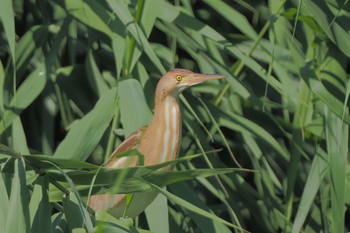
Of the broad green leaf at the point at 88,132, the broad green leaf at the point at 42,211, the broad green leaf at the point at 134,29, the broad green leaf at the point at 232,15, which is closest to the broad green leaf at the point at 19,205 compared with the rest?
the broad green leaf at the point at 42,211

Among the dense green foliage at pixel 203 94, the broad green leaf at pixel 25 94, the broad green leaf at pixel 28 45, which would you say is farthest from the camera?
the broad green leaf at pixel 28 45

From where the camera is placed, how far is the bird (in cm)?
247

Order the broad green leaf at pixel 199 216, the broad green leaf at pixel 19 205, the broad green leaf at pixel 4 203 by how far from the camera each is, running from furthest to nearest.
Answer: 1. the broad green leaf at pixel 199 216
2. the broad green leaf at pixel 4 203
3. the broad green leaf at pixel 19 205

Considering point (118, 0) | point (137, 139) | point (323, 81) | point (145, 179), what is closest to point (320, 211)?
point (323, 81)

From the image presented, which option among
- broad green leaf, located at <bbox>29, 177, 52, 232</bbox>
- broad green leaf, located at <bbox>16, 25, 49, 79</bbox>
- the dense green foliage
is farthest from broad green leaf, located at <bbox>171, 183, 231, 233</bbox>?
broad green leaf, located at <bbox>29, 177, 52, 232</bbox>

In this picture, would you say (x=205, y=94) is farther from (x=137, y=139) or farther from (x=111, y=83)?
(x=137, y=139)

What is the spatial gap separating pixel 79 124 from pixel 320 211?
737mm

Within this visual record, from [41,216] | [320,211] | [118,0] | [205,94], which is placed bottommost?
[320,211]

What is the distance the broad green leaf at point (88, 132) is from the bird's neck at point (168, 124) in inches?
4.4

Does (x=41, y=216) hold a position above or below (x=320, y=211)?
above

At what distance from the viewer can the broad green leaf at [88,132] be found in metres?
2.38

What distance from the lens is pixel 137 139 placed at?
2.54 metres

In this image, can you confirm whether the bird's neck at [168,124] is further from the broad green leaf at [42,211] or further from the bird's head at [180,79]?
the broad green leaf at [42,211]

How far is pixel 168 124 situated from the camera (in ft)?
8.28
